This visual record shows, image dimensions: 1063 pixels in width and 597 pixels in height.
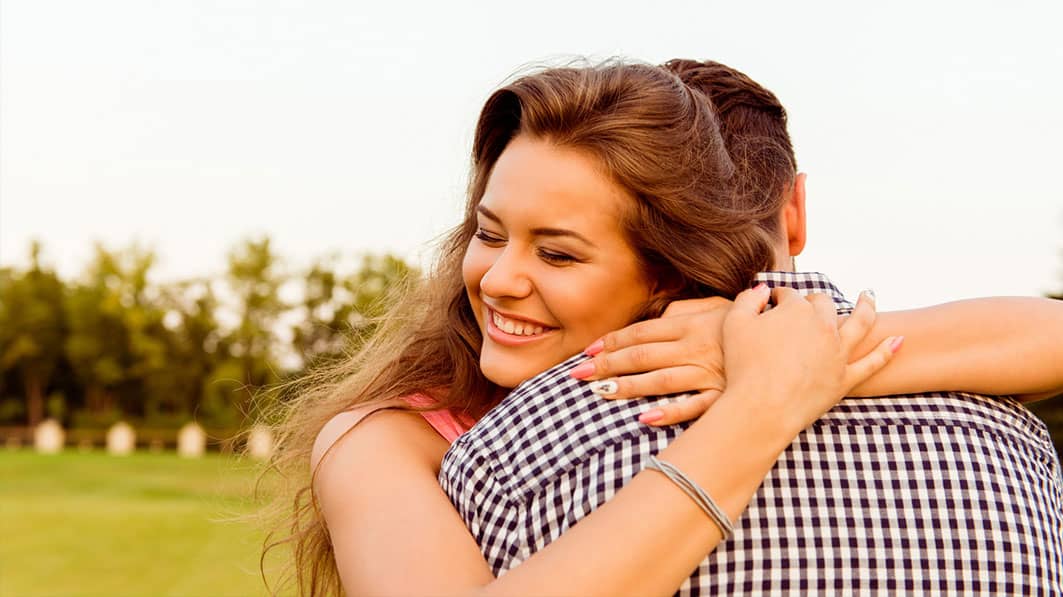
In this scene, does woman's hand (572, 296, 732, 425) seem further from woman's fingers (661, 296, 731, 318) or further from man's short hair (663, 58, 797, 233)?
man's short hair (663, 58, 797, 233)

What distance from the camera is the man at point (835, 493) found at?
1.75 metres

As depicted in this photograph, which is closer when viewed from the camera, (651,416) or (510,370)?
(651,416)

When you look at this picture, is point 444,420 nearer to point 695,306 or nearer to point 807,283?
point 695,306

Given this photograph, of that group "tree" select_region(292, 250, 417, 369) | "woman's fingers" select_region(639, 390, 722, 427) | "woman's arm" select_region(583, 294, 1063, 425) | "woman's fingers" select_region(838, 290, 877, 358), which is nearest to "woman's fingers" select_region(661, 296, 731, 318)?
"woman's arm" select_region(583, 294, 1063, 425)

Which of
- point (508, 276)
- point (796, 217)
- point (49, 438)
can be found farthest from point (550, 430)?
point (49, 438)

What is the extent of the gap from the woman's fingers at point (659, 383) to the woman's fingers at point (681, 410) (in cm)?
2

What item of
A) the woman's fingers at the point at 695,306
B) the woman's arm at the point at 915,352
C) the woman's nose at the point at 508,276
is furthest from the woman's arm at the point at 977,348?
the woman's nose at the point at 508,276

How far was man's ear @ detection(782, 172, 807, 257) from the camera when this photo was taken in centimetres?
305

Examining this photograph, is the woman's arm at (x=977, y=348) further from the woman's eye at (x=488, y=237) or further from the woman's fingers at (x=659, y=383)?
the woman's eye at (x=488, y=237)

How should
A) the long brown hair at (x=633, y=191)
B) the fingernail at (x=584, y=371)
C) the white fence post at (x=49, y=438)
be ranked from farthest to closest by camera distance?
1. the white fence post at (x=49, y=438)
2. the long brown hair at (x=633, y=191)
3. the fingernail at (x=584, y=371)

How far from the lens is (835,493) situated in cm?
177

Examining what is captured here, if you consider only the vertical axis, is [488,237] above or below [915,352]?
below

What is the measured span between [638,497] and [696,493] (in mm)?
86

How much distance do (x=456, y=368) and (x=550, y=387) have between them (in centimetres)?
108
